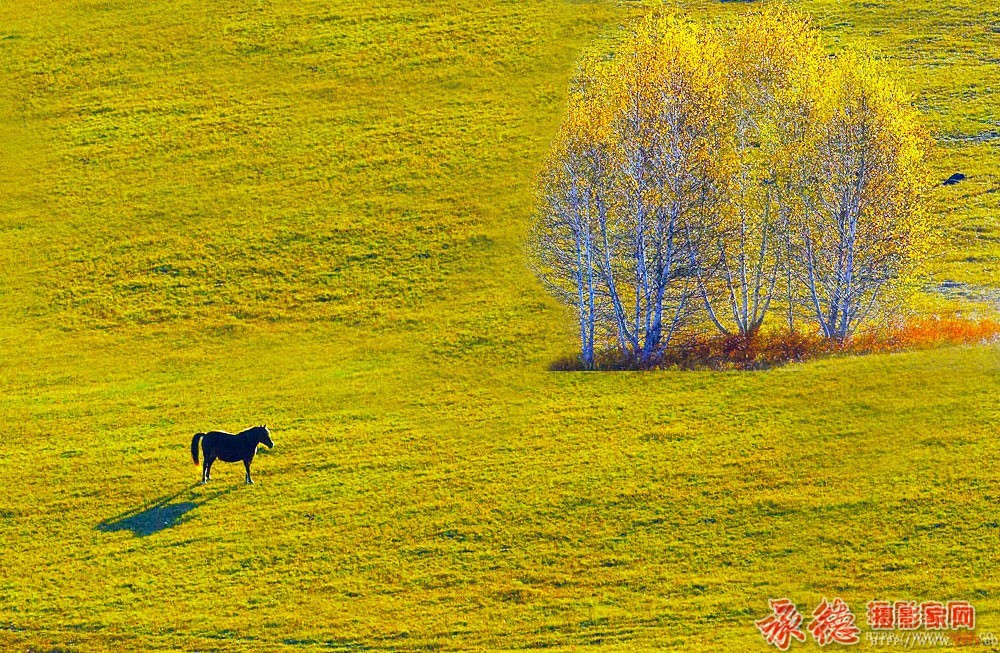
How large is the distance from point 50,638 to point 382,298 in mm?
29699

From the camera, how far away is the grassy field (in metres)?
39.7

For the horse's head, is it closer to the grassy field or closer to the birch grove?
the grassy field

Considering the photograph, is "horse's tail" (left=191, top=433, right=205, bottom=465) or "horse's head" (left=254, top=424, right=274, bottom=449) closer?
"horse's tail" (left=191, top=433, right=205, bottom=465)

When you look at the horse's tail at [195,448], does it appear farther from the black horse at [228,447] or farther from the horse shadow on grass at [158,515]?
the horse shadow on grass at [158,515]

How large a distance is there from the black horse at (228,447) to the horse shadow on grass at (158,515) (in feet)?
3.82

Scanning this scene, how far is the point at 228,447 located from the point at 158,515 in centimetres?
366

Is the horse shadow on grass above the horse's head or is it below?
below

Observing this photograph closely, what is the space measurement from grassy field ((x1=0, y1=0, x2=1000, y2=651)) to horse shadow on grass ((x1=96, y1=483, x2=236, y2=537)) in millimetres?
164

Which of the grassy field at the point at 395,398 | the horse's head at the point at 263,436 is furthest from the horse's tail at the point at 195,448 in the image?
the horse's head at the point at 263,436

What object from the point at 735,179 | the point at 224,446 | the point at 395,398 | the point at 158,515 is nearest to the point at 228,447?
the point at 224,446

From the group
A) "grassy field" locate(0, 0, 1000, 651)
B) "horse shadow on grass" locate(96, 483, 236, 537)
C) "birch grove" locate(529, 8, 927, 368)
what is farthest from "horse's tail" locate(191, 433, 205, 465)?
"birch grove" locate(529, 8, 927, 368)

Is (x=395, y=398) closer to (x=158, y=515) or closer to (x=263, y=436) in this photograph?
(x=263, y=436)

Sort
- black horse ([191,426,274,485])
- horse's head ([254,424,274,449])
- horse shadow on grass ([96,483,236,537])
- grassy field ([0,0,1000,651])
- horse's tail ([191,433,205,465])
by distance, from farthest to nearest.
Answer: horse's head ([254,424,274,449]) < black horse ([191,426,274,485]) < horse's tail ([191,433,205,465]) < horse shadow on grass ([96,483,236,537]) < grassy field ([0,0,1000,651])

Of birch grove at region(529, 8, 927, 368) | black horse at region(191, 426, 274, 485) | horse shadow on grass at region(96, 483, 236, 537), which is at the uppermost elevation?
birch grove at region(529, 8, 927, 368)
